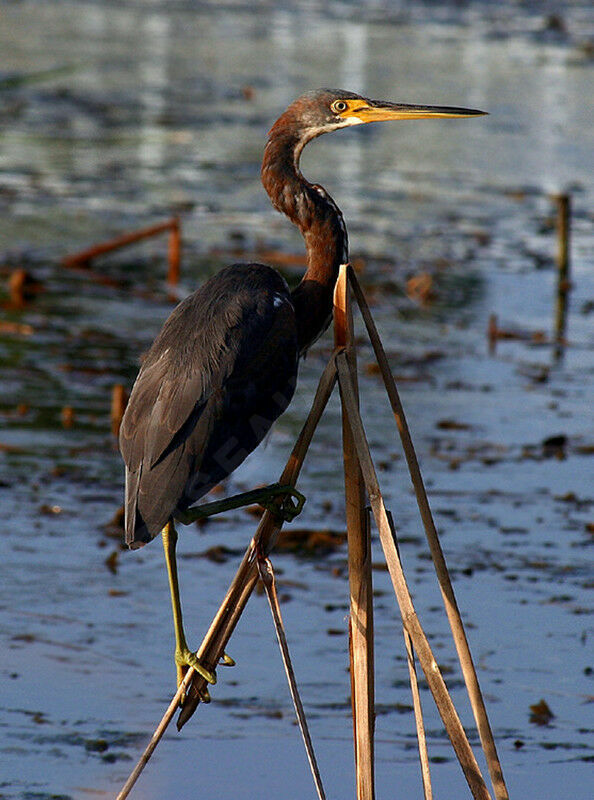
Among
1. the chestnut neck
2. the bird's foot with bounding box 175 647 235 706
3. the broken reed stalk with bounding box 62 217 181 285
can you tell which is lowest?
the broken reed stalk with bounding box 62 217 181 285

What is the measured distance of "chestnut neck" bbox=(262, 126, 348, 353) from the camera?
4.98 meters

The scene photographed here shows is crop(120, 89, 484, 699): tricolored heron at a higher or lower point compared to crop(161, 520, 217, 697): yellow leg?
higher

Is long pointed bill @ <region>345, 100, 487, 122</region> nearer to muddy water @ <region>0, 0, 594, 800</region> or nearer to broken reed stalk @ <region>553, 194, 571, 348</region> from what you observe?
muddy water @ <region>0, 0, 594, 800</region>

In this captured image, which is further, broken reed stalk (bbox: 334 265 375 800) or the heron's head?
the heron's head

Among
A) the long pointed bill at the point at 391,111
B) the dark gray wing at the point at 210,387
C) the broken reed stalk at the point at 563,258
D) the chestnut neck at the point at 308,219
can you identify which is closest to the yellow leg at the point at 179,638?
the dark gray wing at the point at 210,387

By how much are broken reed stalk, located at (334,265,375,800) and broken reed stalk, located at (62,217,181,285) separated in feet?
24.8

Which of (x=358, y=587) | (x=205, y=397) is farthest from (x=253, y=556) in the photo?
(x=205, y=397)

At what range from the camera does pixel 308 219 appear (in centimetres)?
499

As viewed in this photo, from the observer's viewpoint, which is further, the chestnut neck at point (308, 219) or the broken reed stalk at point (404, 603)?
the chestnut neck at point (308, 219)

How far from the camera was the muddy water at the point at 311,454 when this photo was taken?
222 inches

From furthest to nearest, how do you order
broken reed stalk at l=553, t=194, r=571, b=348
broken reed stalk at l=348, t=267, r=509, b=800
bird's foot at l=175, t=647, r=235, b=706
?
broken reed stalk at l=553, t=194, r=571, b=348 < bird's foot at l=175, t=647, r=235, b=706 < broken reed stalk at l=348, t=267, r=509, b=800

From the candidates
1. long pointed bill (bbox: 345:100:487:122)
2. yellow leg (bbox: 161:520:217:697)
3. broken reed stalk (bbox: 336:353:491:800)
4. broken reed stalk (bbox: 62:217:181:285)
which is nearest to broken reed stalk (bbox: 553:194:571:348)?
broken reed stalk (bbox: 62:217:181:285)

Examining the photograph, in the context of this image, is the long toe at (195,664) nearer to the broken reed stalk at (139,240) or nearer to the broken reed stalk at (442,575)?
the broken reed stalk at (442,575)

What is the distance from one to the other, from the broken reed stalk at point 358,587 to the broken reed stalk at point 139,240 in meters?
7.57
